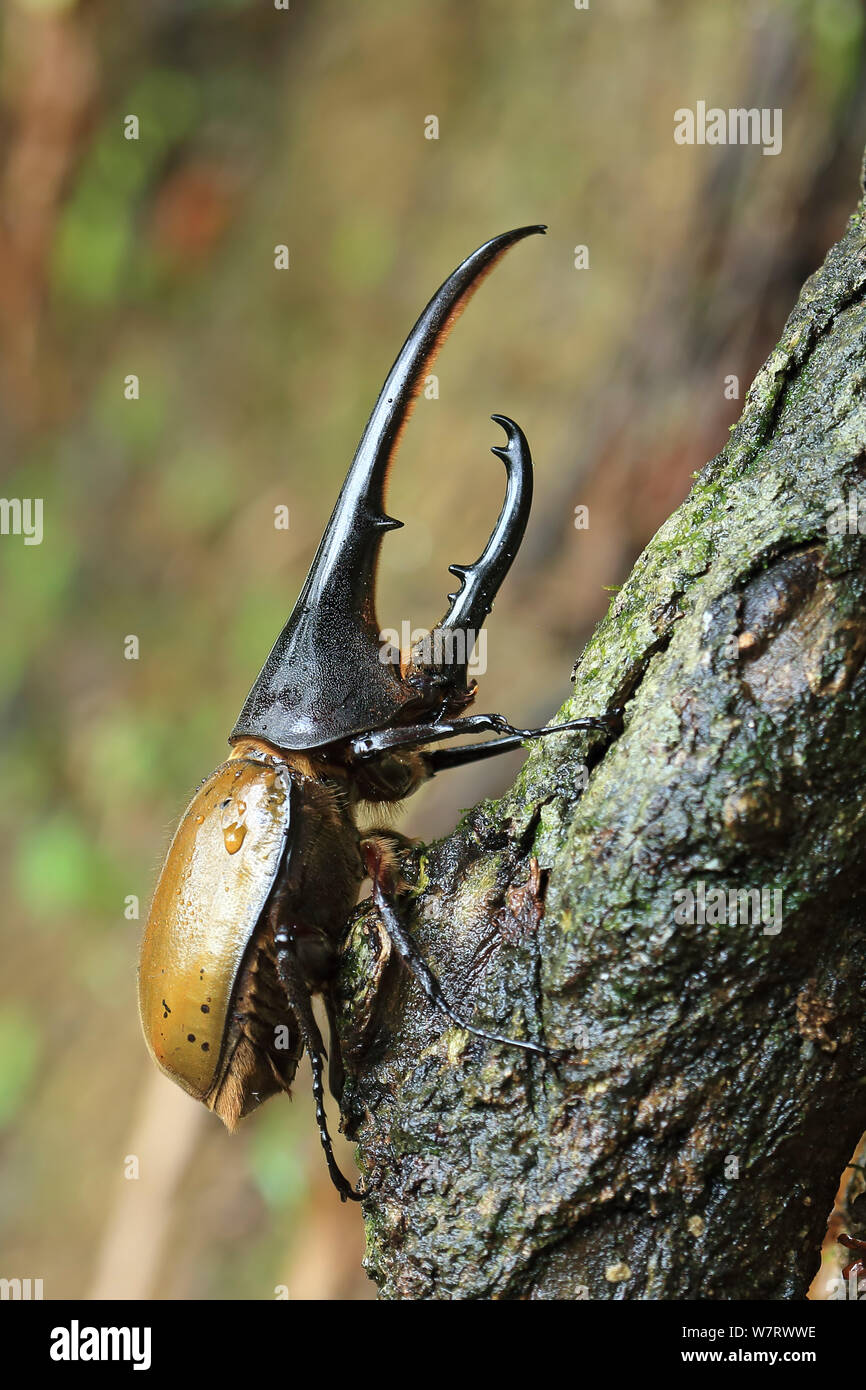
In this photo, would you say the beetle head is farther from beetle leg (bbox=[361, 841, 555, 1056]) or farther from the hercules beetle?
beetle leg (bbox=[361, 841, 555, 1056])


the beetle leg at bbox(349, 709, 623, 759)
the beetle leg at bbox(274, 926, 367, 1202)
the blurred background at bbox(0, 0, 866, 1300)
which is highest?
the blurred background at bbox(0, 0, 866, 1300)

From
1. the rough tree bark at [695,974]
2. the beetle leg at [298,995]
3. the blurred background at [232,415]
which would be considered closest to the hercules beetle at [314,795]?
the beetle leg at [298,995]

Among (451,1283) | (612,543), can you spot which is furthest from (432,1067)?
(612,543)

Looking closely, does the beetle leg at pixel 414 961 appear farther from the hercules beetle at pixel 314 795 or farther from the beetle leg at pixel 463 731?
the beetle leg at pixel 463 731

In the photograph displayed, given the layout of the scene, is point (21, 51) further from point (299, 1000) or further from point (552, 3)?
point (299, 1000)

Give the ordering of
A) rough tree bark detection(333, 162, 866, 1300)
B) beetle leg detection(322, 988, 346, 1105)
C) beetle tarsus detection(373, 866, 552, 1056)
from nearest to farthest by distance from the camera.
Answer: rough tree bark detection(333, 162, 866, 1300)
beetle tarsus detection(373, 866, 552, 1056)
beetle leg detection(322, 988, 346, 1105)

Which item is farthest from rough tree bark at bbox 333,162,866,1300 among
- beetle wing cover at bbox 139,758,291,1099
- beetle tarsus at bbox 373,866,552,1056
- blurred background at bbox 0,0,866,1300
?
blurred background at bbox 0,0,866,1300
